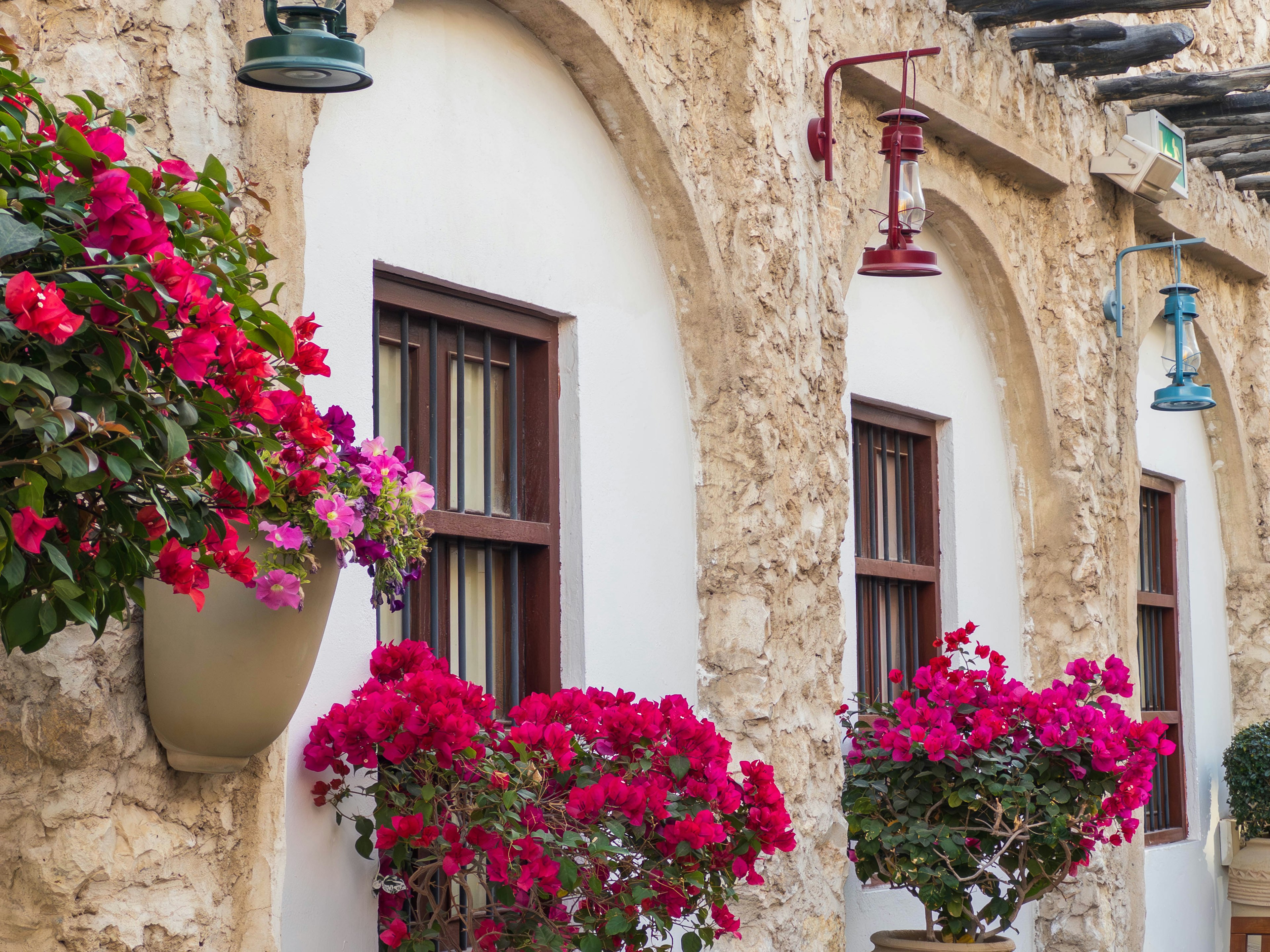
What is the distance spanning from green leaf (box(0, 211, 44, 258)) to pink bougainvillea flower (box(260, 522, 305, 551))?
0.90 meters

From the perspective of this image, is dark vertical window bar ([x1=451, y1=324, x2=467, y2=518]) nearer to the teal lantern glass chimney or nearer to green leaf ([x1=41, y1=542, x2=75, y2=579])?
green leaf ([x1=41, y1=542, x2=75, y2=579])

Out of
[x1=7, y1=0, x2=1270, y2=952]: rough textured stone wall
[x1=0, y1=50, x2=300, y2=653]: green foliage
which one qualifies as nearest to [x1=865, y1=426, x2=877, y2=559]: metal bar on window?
[x1=7, y1=0, x2=1270, y2=952]: rough textured stone wall

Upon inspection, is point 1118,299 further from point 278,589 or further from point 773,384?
point 278,589

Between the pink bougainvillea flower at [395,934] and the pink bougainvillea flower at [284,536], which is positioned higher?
the pink bougainvillea flower at [284,536]

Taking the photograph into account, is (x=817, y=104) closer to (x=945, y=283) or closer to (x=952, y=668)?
(x=945, y=283)

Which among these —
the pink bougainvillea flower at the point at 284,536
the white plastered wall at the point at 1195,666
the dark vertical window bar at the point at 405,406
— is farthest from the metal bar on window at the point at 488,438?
the white plastered wall at the point at 1195,666

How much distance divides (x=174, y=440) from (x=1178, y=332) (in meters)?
6.34

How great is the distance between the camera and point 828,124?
15.9 feet

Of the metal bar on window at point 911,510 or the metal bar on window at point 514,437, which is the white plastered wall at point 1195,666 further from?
the metal bar on window at point 514,437

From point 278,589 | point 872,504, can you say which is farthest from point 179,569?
point 872,504

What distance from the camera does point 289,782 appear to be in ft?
10.6

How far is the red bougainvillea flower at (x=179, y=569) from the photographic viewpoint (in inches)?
71.7

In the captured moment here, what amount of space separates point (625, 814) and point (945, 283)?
3.86 meters

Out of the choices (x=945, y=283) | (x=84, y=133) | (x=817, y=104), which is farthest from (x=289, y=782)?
(x=945, y=283)
